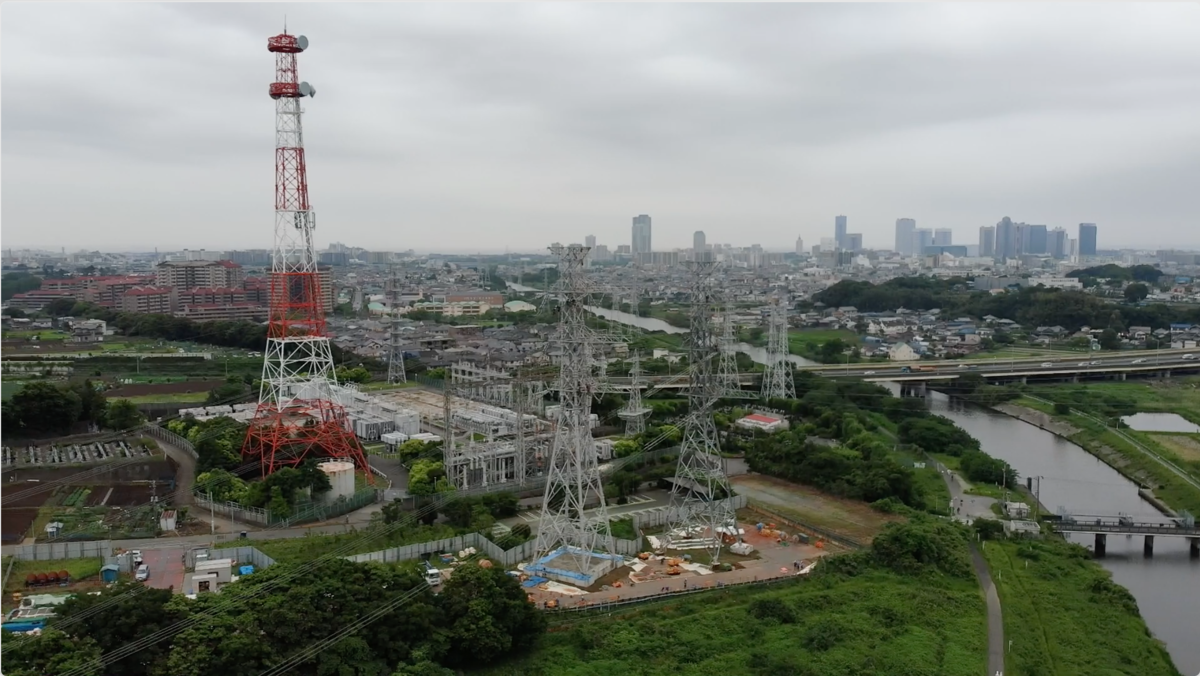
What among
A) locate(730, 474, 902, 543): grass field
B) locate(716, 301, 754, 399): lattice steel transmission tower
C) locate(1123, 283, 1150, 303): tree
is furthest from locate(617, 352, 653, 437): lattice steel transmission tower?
locate(1123, 283, 1150, 303): tree

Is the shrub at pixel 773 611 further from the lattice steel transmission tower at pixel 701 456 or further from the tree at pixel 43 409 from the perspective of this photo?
the tree at pixel 43 409

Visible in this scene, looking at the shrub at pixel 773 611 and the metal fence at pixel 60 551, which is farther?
the metal fence at pixel 60 551

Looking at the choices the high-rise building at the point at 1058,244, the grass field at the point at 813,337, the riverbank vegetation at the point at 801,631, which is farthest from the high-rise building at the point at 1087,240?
the riverbank vegetation at the point at 801,631

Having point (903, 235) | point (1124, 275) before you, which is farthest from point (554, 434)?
point (903, 235)

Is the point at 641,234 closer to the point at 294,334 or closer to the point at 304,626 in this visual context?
the point at 294,334

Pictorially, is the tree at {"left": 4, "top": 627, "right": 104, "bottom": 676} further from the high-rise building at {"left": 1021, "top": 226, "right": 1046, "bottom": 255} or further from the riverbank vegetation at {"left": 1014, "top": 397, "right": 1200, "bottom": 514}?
the high-rise building at {"left": 1021, "top": 226, "right": 1046, "bottom": 255}
